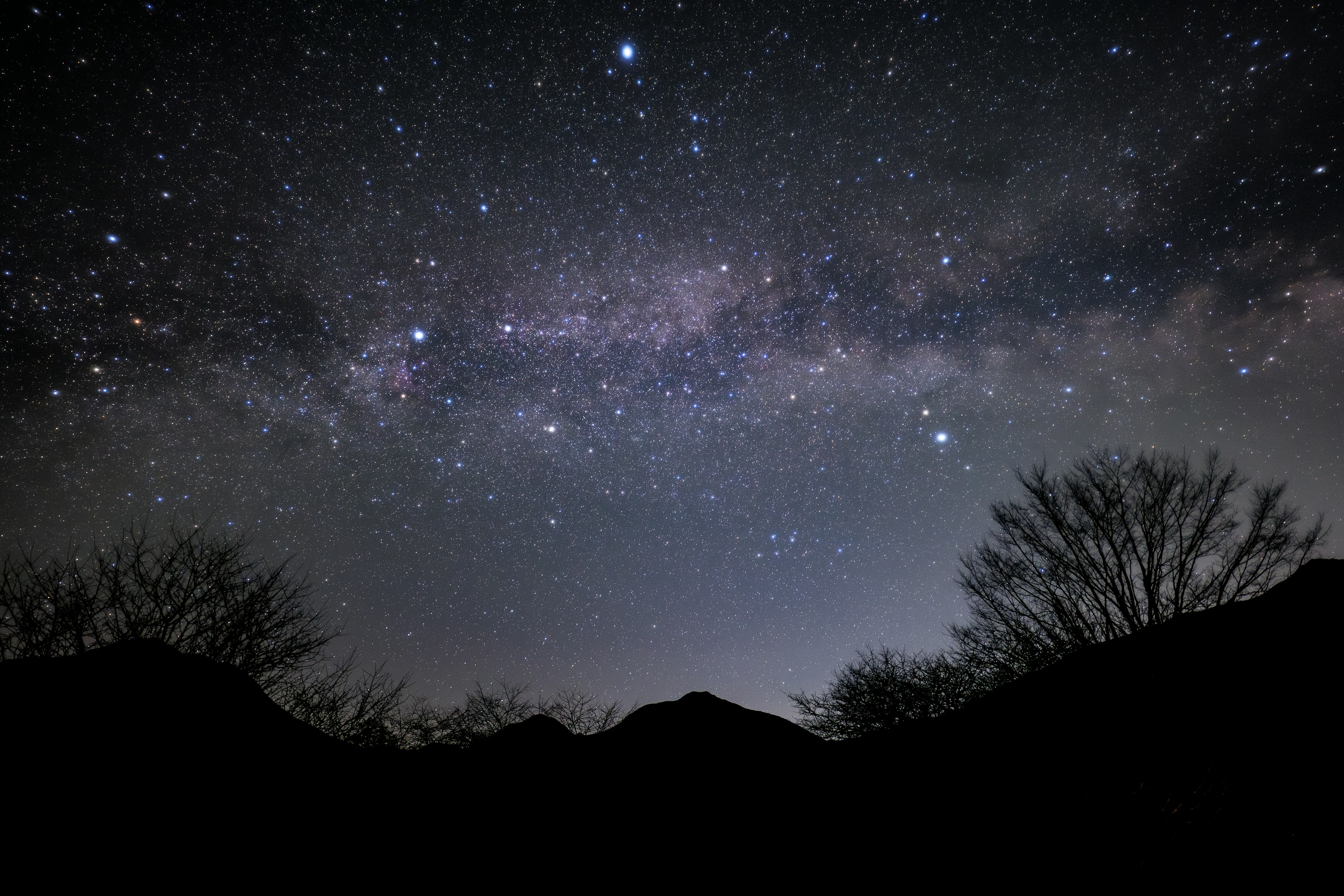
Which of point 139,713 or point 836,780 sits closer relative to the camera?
point 139,713

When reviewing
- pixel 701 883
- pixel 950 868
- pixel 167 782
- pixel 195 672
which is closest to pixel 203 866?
pixel 167 782

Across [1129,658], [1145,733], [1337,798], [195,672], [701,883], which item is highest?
[195,672]

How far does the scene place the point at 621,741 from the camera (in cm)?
971

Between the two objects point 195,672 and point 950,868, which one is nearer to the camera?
point 950,868

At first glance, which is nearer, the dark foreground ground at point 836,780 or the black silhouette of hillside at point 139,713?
the dark foreground ground at point 836,780

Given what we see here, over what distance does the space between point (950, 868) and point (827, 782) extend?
10.9ft

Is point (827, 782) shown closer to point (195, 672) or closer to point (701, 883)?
point (701, 883)

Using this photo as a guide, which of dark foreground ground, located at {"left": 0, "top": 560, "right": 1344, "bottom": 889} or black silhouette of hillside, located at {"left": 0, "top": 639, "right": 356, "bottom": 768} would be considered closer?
dark foreground ground, located at {"left": 0, "top": 560, "right": 1344, "bottom": 889}

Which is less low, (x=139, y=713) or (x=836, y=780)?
(x=139, y=713)

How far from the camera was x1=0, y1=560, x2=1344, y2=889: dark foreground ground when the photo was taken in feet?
14.0

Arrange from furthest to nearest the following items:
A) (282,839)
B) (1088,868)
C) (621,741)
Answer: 1. (621,741)
2. (282,839)
3. (1088,868)

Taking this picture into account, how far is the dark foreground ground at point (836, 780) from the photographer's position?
427 centimetres

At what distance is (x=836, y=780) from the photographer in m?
7.66

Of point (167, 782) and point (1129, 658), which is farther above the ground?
point (1129, 658)
